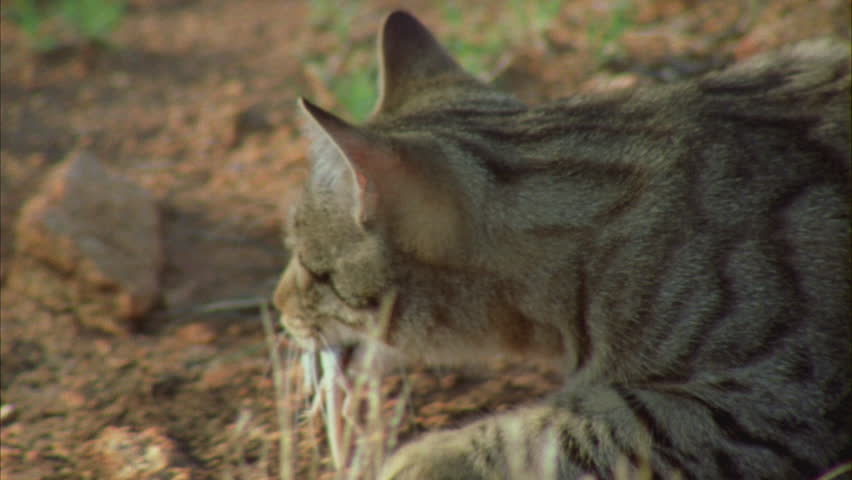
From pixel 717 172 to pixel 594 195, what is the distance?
1.16 ft

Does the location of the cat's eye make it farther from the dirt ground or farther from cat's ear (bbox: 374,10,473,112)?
cat's ear (bbox: 374,10,473,112)

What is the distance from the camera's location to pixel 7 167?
17.0ft

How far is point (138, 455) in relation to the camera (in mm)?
3197

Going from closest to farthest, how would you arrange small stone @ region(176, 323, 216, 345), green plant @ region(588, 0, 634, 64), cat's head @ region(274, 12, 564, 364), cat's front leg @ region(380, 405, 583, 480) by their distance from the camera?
cat's front leg @ region(380, 405, 583, 480), cat's head @ region(274, 12, 564, 364), small stone @ region(176, 323, 216, 345), green plant @ region(588, 0, 634, 64)

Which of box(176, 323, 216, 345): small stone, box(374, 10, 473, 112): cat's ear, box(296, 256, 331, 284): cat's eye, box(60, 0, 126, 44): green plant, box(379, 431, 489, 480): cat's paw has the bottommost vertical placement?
box(379, 431, 489, 480): cat's paw

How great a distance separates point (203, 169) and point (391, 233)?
2.68 meters

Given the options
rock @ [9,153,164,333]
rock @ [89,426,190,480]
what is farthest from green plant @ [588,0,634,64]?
rock @ [89,426,190,480]

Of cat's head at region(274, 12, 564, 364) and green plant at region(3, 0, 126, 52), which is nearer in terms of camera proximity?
cat's head at region(274, 12, 564, 364)

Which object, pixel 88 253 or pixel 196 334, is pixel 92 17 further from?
pixel 196 334

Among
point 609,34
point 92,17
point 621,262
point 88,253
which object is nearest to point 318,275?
point 621,262

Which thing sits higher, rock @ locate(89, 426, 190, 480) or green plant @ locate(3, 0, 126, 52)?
green plant @ locate(3, 0, 126, 52)

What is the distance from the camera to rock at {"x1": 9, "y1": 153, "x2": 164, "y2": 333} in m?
4.14

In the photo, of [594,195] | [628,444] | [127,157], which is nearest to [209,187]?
[127,157]

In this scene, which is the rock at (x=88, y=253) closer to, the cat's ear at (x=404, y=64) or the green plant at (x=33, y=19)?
the cat's ear at (x=404, y=64)
